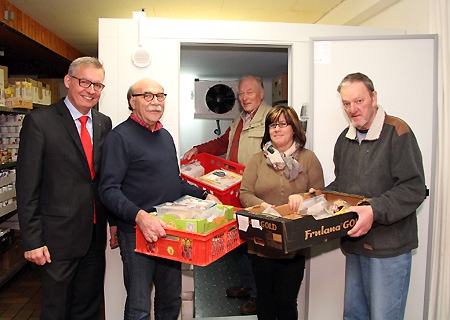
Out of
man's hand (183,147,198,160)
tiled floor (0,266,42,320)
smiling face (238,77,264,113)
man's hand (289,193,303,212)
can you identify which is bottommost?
tiled floor (0,266,42,320)

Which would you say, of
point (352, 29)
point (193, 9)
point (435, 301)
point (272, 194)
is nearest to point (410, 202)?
point (272, 194)

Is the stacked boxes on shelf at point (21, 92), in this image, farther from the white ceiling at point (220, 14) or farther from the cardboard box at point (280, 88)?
the cardboard box at point (280, 88)

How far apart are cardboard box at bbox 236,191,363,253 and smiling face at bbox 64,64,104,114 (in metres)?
1.03

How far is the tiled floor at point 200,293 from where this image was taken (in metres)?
3.10

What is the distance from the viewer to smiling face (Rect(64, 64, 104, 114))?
6.17 ft

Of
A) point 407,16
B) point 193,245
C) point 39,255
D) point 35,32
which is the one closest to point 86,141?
point 39,255

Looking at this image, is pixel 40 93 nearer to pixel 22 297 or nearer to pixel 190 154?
pixel 22 297

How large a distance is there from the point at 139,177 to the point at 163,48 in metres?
1.02

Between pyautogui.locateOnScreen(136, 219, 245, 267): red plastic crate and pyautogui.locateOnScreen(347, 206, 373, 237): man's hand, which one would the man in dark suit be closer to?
pyautogui.locateOnScreen(136, 219, 245, 267): red plastic crate

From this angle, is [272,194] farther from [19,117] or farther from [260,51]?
[19,117]

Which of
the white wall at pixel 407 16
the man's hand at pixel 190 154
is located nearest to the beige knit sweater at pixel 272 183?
the man's hand at pixel 190 154

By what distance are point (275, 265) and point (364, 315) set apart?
586 millimetres

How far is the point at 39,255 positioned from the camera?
5.84ft

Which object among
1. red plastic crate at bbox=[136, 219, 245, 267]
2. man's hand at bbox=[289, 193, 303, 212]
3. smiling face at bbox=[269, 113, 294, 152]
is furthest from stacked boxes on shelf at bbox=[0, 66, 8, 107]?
man's hand at bbox=[289, 193, 303, 212]
